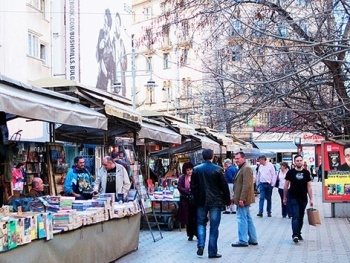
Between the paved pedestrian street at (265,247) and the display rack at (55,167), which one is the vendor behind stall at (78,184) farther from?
the display rack at (55,167)

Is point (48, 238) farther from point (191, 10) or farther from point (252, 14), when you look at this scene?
point (252, 14)

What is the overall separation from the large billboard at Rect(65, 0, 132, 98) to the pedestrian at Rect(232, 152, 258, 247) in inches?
649

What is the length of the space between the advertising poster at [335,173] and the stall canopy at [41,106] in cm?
928

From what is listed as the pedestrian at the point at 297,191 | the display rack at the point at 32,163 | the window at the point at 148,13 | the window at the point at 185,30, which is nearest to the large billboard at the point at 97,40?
the window at the point at 148,13

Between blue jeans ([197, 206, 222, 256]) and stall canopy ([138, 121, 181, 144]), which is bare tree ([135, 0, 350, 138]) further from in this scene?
blue jeans ([197, 206, 222, 256])

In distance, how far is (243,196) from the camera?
1123 centimetres

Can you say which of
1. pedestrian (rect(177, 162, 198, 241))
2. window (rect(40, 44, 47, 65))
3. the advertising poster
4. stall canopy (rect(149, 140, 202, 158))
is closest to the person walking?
pedestrian (rect(177, 162, 198, 241))

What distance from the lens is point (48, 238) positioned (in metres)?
7.33

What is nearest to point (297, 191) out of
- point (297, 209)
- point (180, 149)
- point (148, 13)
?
point (297, 209)

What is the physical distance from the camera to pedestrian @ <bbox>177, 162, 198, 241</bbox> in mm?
12336

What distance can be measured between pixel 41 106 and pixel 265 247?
5.84 metres

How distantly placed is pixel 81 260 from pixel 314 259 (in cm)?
414

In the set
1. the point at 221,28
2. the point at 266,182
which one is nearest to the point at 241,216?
the point at 221,28

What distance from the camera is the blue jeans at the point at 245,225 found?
11.5 metres
